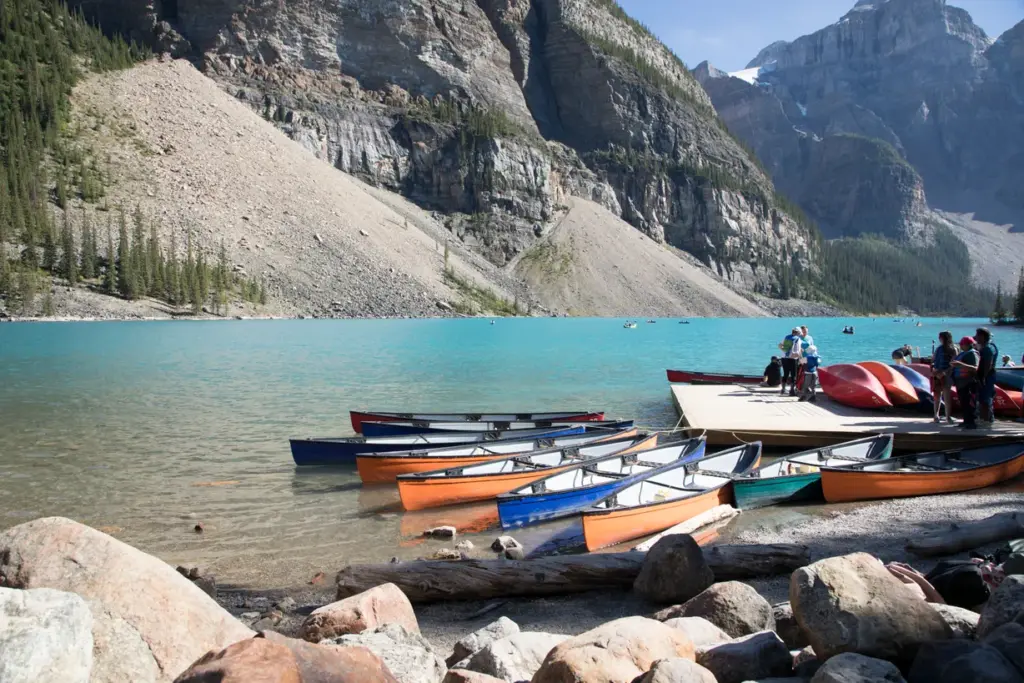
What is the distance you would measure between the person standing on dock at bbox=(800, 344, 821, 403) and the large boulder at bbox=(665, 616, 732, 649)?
64.2ft

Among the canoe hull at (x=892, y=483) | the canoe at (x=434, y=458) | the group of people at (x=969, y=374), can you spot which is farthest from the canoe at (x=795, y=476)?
the canoe at (x=434, y=458)

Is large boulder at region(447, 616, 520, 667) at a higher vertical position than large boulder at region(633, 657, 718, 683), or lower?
lower

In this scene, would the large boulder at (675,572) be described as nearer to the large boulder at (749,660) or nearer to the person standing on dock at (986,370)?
the large boulder at (749,660)

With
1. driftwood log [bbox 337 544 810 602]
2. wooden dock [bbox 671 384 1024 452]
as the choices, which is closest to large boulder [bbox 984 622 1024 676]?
driftwood log [bbox 337 544 810 602]

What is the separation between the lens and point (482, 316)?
122688 millimetres

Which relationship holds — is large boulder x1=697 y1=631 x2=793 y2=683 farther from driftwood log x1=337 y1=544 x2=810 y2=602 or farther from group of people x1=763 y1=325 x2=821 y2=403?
group of people x1=763 y1=325 x2=821 y2=403

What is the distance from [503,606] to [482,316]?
115m

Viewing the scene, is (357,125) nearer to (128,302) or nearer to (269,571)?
(128,302)

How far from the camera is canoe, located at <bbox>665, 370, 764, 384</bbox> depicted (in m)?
30.8

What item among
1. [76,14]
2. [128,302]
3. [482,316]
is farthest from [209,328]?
[76,14]

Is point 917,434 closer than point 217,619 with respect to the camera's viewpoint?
No

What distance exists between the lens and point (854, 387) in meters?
22.2

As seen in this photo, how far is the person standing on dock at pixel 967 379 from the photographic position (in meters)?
16.6

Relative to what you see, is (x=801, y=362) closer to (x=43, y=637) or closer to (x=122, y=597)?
(x=122, y=597)
